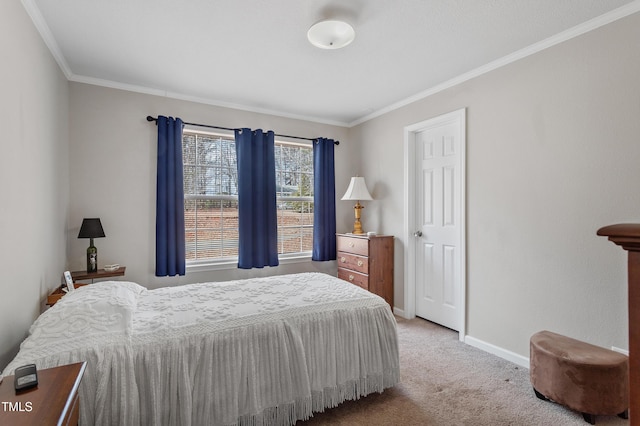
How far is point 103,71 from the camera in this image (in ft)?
9.61

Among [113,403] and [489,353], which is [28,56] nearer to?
[113,403]

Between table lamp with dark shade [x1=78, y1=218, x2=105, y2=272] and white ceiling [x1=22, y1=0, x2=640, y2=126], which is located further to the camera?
table lamp with dark shade [x1=78, y1=218, x2=105, y2=272]

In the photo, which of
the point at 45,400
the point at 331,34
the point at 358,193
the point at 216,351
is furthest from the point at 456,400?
the point at 331,34

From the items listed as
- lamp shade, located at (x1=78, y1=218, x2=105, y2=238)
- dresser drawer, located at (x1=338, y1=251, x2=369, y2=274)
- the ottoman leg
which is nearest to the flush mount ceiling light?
dresser drawer, located at (x1=338, y1=251, x2=369, y2=274)

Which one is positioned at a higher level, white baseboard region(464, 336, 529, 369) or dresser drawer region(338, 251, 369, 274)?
dresser drawer region(338, 251, 369, 274)

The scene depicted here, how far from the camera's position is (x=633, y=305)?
0.63 meters

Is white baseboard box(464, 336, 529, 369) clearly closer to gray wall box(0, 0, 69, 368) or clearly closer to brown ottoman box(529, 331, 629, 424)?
brown ottoman box(529, 331, 629, 424)

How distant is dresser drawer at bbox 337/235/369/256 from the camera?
376cm

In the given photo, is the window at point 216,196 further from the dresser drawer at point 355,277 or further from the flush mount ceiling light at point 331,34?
the flush mount ceiling light at point 331,34

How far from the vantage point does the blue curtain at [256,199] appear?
3762 mm

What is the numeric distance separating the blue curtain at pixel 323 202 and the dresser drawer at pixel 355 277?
326 millimetres

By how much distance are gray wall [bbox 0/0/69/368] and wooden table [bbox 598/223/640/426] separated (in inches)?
96.3

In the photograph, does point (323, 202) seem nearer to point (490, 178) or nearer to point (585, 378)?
point (490, 178)

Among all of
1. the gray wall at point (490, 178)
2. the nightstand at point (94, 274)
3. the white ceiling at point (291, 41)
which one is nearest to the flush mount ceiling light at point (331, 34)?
the white ceiling at point (291, 41)
